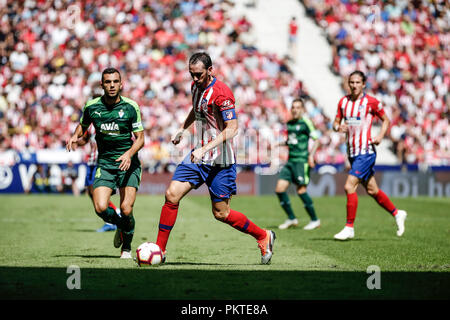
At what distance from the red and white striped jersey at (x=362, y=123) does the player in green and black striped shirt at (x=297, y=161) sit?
2.35m

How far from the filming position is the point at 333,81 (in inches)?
1192

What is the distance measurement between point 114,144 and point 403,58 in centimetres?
2378

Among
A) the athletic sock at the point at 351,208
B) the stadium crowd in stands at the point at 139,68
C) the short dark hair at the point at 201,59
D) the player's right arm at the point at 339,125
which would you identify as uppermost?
the stadium crowd in stands at the point at 139,68

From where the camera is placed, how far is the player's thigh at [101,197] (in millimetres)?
8445

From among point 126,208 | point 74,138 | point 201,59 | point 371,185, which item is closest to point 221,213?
point 126,208

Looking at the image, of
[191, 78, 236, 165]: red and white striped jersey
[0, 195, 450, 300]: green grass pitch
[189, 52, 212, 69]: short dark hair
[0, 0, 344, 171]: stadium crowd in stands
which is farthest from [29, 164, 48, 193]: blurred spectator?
[189, 52, 212, 69]: short dark hair

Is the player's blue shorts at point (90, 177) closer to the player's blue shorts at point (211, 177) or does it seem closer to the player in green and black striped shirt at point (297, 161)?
the player in green and black striped shirt at point (297, 161)

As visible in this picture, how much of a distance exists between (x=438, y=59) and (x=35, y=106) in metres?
16.9

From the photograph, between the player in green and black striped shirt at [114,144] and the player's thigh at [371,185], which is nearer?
the player in green and black striped shirt at [114,144]

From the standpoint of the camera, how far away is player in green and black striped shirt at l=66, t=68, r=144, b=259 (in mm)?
8523

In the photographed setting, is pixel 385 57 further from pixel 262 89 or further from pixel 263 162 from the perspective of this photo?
pixel 263 162

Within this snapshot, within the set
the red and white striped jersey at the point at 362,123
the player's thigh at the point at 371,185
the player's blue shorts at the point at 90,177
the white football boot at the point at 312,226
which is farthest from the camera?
the white football boot at the point at 312,226

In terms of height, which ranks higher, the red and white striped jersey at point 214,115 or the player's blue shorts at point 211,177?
the red and white striped jersey at point 214,115

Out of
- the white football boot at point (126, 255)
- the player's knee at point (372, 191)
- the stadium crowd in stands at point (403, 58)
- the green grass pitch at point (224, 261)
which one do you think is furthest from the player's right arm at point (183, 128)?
the stadium crowd in stands at point (403, 58)
